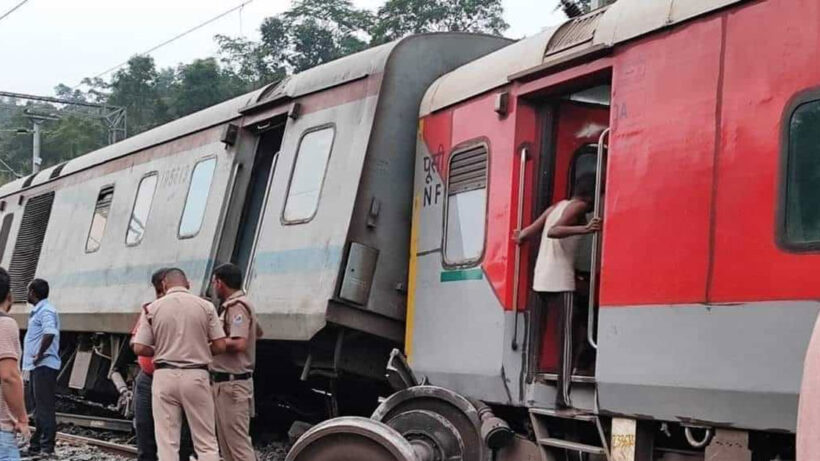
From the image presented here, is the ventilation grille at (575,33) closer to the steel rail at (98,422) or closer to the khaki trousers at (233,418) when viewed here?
the khaki trousers at (233,418)

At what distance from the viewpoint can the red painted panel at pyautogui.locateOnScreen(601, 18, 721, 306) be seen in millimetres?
4812

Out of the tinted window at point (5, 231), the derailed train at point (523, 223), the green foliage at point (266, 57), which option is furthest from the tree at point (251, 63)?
the derailed train at point (523, 223)

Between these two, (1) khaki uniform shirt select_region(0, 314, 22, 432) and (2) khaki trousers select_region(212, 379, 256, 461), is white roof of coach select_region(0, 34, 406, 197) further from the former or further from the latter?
(1) khaki uniform shirt select_region(0, 314, 22, 432)

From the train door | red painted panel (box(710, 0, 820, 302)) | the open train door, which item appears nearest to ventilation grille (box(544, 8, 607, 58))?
the open train door

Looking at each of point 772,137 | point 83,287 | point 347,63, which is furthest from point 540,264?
point 83,287

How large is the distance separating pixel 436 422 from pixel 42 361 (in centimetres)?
524

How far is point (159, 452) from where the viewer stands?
743 centimetres

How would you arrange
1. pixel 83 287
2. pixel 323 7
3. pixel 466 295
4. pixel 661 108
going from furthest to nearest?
pixel 323 7, pixel 83 287, pixel 466 295, pixel 661 108

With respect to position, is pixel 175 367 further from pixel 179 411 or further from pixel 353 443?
pixel 353 443

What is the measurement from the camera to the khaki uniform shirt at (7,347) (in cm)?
557

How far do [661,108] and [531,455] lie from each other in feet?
7.17

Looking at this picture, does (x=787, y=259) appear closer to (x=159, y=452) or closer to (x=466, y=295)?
(x=466, y=295)

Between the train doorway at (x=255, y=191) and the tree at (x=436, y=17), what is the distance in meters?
38.8

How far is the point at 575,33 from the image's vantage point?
6.14 meters
